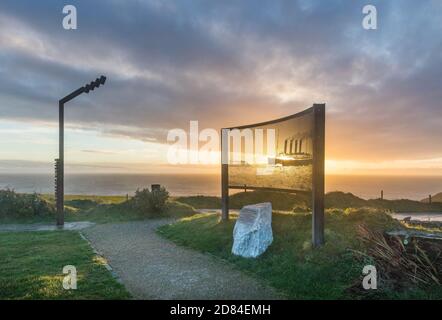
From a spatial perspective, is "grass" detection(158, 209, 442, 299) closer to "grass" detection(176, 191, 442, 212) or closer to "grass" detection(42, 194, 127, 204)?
"grass" detection(176, 191, 442, 212)

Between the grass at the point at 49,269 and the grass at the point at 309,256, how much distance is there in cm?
286

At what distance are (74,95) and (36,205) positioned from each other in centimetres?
585

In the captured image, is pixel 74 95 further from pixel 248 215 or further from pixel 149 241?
pixel 248 215

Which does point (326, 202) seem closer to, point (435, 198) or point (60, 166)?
point (435, 198)

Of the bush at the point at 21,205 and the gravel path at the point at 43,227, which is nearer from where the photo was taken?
the gravel path at the point at 43,227

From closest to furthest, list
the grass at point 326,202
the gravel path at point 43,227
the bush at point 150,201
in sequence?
1. the gravel path at point 43,227
2. the bush at point 150,201
3. the grass at point 326,202

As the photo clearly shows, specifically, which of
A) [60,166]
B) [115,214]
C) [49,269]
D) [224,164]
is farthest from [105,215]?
[49,269]

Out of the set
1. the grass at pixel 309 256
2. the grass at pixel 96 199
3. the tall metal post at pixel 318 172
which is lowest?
the grass at pixel 96 199

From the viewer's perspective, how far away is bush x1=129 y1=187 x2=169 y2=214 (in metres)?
17.2

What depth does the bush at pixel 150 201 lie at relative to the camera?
17219mm

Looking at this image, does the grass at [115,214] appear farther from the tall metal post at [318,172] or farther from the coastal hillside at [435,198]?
the coastal hillside at [435,198]

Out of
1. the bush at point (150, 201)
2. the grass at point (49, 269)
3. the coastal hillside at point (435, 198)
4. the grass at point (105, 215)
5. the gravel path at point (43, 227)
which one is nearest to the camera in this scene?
the grass at point (49, 269)

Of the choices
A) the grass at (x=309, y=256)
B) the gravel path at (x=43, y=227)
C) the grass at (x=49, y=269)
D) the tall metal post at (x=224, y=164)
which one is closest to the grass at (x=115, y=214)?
the gravel path at (x=43, y=227)

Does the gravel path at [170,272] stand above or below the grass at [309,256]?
below
